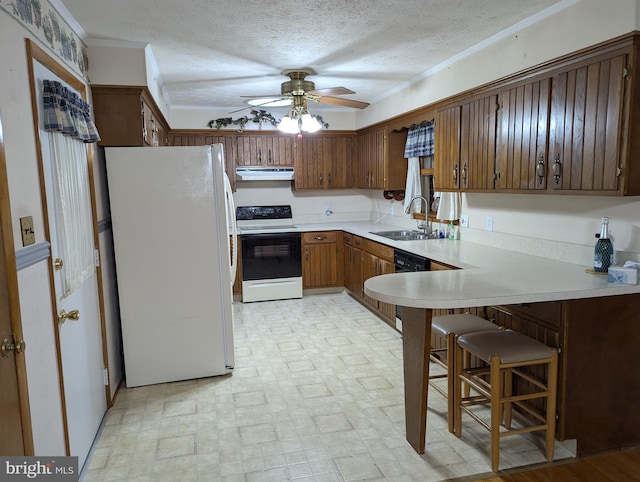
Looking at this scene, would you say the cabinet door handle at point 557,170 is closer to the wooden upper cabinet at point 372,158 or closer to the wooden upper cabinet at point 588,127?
the wooden upper cabinet at point 588,127

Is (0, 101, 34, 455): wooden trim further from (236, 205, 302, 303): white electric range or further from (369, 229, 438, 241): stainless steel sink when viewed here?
(236, 205, 302, 303): white electric range

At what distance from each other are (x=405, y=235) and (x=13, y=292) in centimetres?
392

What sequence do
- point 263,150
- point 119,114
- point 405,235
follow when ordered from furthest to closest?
point 263,150 → point 405,235 → point 119,114

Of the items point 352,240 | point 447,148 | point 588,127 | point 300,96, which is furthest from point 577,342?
point 352,240

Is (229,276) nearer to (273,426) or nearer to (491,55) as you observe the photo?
(273,426)

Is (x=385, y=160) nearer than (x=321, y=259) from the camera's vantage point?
Yes

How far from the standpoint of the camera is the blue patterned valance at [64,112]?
2.05 m

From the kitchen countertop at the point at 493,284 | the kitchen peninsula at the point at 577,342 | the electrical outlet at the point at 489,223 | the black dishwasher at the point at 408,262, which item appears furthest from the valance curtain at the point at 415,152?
the kitchen peninsula at the point at 577,342

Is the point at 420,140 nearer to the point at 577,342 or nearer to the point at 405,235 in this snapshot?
the point at 405,235

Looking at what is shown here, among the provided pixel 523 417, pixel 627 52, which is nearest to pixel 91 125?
pixel 627 52

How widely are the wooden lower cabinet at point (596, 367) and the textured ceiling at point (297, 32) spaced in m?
1.76

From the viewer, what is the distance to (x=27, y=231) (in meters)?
1.78

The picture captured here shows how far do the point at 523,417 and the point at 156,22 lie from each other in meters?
3.29

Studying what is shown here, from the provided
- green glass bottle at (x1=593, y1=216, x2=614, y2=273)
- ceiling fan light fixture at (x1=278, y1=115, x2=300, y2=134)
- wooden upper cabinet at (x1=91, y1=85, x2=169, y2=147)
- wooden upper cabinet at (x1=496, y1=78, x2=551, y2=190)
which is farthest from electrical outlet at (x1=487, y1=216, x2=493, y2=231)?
wooden upper cabinet at (x1=91, y1=85, x2=169, y2=147)
